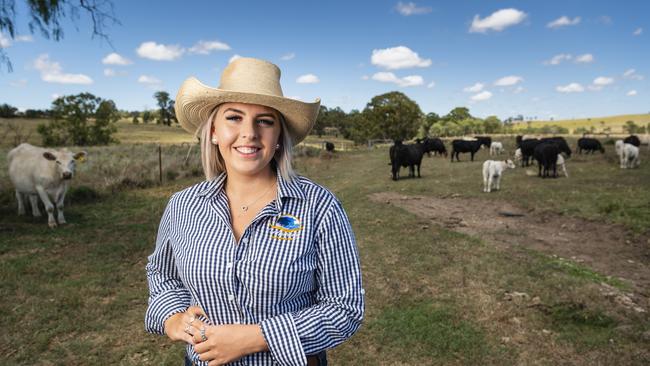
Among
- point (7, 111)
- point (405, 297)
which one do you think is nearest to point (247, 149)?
point (405, 297)

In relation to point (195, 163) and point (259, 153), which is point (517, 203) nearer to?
point (259, 153)

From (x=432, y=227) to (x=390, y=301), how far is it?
11.7ft

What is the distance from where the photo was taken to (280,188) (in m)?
1.47

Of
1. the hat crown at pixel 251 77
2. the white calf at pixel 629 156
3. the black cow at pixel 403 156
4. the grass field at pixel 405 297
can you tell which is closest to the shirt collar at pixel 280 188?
the hat crown at pixel 251 77

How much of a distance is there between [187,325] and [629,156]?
1943 centimetres

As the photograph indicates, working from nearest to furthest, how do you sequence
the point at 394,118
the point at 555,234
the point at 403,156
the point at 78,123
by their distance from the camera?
the point at 555,234 < the point at 403,156 < the point at 78,123 < the point at 394,118

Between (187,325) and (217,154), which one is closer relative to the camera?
(187,325)

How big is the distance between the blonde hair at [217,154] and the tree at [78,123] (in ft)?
157

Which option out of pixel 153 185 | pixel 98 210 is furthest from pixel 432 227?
pixel 153 185

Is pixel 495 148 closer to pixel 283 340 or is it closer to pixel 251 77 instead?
pixel 251 77

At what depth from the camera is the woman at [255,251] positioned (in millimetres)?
1325

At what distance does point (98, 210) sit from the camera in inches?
360

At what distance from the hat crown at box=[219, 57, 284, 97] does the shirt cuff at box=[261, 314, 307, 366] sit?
85 centimetres

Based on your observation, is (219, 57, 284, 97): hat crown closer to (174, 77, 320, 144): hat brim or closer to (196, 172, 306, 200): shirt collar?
(174, 77, 320, 144): hat brim
